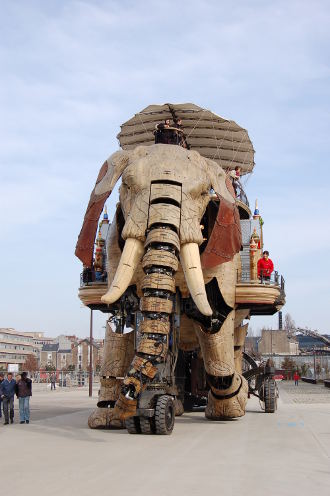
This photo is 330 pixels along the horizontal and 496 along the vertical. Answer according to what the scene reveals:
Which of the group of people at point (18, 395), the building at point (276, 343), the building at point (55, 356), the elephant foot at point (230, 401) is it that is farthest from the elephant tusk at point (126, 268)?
the building at point (55, 356)

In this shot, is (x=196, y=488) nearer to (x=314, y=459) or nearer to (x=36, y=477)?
(x=36, y=477)

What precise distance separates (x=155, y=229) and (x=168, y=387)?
2587 mm

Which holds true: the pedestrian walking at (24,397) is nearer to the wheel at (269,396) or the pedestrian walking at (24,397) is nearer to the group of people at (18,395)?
the group of people at (18,395)

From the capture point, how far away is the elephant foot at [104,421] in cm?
1126

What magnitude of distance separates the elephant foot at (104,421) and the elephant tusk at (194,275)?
293cm

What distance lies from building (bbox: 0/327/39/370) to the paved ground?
345ft

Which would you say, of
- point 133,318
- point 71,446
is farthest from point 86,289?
point 71,446

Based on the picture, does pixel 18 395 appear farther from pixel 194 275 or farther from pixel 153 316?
pixel 194 275

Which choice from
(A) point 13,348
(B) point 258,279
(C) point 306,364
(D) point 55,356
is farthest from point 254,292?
(D) point 55,356

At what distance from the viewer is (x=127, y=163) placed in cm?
1180

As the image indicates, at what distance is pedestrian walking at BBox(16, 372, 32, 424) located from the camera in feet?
44.5

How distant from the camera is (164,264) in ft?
32.2

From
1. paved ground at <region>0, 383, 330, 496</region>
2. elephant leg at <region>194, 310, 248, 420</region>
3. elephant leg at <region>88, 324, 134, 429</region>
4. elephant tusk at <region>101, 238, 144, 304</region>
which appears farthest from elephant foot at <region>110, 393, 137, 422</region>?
elephant leg at <region>194, 310, 248, 420</region>

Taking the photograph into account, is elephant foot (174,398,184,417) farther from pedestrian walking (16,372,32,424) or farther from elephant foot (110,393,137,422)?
elephant foot (110,393,137,422)
